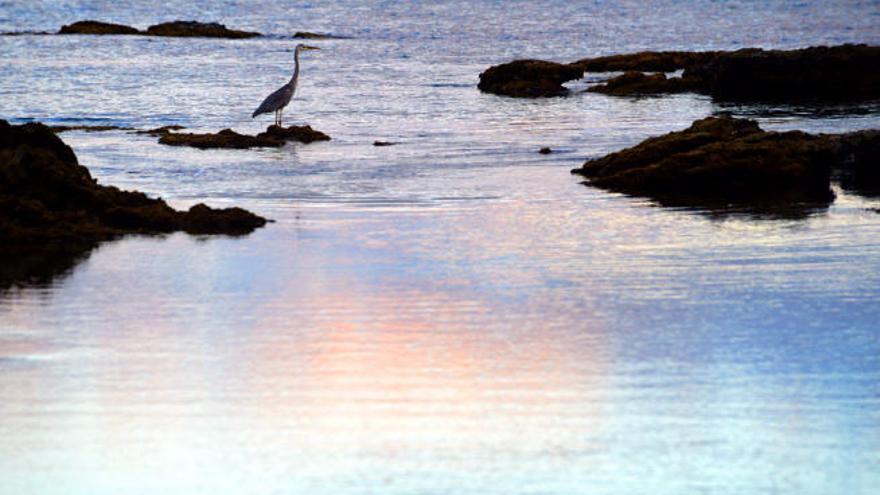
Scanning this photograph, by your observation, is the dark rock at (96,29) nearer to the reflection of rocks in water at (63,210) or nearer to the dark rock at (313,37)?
the dark rock at (313,37)

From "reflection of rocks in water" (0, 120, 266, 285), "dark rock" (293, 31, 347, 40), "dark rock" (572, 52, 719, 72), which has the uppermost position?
"dark rock" (293, 31, 347, 40)

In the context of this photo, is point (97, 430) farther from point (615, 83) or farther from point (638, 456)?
point (615, 83)

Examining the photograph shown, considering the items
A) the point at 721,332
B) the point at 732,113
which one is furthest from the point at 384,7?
the point at 721,332

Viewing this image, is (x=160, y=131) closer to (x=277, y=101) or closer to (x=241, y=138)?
(x=277, y=101)

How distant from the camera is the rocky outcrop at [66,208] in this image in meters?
12.1

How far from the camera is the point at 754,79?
1171 inches

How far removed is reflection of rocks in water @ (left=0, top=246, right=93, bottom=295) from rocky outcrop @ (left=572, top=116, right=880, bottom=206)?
5471 mm

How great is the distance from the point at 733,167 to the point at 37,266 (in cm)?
690

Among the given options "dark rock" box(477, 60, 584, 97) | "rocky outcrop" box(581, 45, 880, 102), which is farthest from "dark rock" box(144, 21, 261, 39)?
"rocky outcrop" box(581, 45, 880, 102)

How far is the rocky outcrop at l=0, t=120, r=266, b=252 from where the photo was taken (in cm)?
1212

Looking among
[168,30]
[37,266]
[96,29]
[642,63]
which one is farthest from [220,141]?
[96,29]

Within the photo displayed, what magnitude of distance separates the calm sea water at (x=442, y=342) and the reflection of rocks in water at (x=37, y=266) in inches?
5.4

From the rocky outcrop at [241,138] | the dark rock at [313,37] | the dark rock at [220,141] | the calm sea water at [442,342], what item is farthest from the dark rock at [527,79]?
the dark rock at [313,37]

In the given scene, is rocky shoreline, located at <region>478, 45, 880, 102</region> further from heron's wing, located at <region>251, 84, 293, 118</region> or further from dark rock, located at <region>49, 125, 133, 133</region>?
dark rock, located at <region>49, 125, 133, 133</region>
